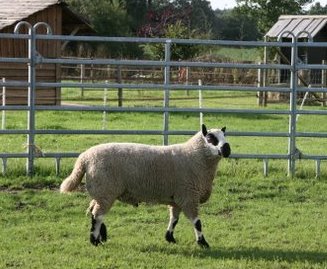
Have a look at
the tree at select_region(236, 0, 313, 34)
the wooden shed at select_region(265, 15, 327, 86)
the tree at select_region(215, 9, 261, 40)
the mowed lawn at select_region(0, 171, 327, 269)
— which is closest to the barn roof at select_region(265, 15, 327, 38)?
the wooden shed at select_region(265, 15, 327, 86)

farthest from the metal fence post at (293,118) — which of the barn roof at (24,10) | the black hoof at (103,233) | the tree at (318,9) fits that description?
the tree at (318,9)

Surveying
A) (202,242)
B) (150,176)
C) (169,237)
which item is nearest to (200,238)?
(202,242)

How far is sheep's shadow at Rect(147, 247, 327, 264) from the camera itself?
7.54 metres

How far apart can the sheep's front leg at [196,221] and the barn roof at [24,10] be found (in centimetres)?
1770

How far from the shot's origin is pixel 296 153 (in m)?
12.2

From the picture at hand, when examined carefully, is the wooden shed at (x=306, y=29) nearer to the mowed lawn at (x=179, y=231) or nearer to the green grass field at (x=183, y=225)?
the green grass field at (x=183, y=225)

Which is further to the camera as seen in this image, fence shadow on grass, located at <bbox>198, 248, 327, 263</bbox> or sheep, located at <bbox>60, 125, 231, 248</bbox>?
sheep, located at <bbox>60, 125, 231, 248</bbox>

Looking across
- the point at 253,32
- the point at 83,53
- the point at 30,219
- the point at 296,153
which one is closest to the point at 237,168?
the point at 296,153

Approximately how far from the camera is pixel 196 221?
8016 mm

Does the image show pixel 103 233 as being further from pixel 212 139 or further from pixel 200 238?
pixel 212 139

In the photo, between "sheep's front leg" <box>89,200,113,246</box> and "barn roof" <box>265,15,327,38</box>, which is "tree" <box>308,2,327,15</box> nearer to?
"barn roof" <box>265,15,327,38</box>

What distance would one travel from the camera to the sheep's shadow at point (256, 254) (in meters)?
7.54

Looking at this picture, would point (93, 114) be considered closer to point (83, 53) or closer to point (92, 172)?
point (92, 172)

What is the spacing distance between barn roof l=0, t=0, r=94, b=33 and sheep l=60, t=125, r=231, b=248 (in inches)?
683
